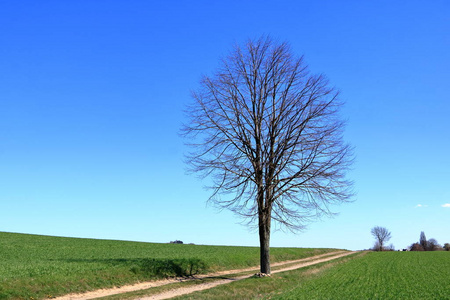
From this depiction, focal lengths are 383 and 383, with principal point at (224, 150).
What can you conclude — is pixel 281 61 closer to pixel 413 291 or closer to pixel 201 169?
pixel 201 169

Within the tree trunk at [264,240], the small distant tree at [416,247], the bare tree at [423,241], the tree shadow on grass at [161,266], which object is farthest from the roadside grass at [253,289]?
the bare tree at [423,241]

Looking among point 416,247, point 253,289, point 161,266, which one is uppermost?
point 416,247

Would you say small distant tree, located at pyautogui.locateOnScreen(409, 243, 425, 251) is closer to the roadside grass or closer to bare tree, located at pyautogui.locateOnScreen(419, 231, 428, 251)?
bare tree, located at pyautogui.locateOnScreen(419, 231, 428, 251)

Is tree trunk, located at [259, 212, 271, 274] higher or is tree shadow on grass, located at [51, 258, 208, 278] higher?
tree trunk, located at [259, 212, 271, 274]

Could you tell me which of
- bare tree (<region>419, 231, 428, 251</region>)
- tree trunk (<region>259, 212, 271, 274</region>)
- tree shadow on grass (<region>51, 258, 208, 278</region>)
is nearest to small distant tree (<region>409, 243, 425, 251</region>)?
bare tree (<region>419, 231, 428, 251</region>)

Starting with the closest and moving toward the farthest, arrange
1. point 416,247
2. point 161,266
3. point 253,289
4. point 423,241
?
point 253,289
point 161,266
point 416,247
point 423,241

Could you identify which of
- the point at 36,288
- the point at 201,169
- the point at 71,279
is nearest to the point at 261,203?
the point at 201,169

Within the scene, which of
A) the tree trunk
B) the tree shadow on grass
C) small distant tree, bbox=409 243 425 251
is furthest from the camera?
small distant tree, bbox=409 243 425 251

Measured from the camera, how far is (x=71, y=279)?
795 inches

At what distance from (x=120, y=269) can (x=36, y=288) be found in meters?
6.03

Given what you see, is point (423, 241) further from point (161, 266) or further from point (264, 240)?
point (161, 266)

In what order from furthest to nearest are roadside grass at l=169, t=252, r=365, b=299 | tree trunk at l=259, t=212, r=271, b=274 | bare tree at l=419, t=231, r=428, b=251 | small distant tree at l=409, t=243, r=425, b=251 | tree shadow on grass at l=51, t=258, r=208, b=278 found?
bare tree at l=419, t=231, r=428, b=251, small distant tree at l=409, t=243, r=425, b=251, tree trunk at l=259, t=212, r=271, b=274, tree shadow on grass at l=51, t=258, r=208, b=278, roadside grass at l=169, t=252, r=365, b=299

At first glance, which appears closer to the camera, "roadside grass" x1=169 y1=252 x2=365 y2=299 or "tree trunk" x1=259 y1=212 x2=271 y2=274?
"roadside grass" x1=169 y1=252 x2=365 y2=299

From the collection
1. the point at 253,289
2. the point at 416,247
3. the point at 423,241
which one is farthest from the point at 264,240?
the point at 423,241
